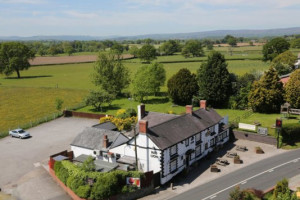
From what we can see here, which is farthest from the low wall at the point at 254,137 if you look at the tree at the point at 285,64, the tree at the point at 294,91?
the tree at the point at 285,64

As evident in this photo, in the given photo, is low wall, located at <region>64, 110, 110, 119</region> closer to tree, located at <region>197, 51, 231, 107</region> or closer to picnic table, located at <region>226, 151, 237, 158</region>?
tree, located at <region>197, 51, 231, 107</region>

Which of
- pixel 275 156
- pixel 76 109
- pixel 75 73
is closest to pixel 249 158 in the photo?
pixel 275 156

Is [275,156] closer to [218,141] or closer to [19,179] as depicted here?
[218,141]

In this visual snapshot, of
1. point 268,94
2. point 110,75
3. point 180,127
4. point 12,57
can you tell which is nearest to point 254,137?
point 268,94

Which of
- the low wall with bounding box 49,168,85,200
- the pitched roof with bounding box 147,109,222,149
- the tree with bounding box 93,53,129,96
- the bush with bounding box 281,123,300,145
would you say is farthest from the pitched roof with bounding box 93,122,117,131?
the tree with bounding box 93,53,129,96

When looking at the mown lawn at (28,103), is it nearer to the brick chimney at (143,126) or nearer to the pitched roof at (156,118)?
the pitched roof at (156,118)
